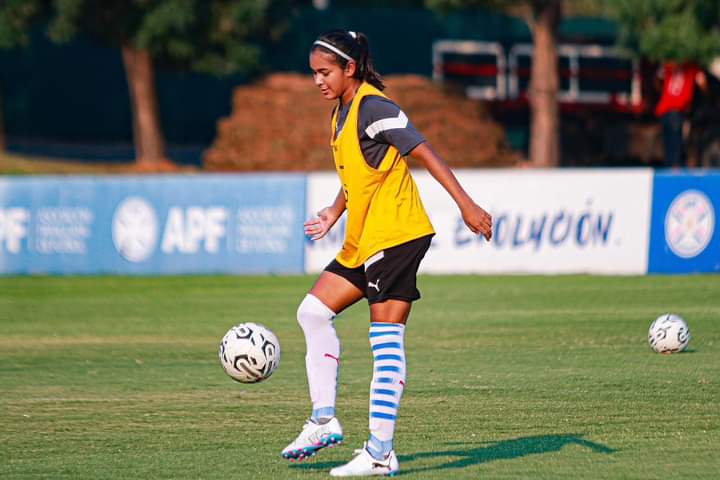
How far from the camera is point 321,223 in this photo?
7.51m

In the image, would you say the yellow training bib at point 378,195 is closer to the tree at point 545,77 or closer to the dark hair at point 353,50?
the dark hair at point 353,50

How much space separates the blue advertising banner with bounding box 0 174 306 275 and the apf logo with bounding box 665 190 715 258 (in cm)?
522

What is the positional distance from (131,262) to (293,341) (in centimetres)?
742

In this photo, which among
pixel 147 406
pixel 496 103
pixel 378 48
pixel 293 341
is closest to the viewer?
pixel 147 406

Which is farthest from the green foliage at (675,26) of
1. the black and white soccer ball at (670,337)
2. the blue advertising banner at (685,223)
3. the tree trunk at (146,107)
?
the black and white soccer ball at (670,337)

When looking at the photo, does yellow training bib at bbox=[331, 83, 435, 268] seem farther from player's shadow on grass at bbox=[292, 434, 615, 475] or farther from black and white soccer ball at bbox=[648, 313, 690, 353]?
black and white soccer ball at bbox=[648, 313, 690, 353]

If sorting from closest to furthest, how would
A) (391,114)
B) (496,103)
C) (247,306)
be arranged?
1. (391,114)
2. (247,306)
3. (496,103)

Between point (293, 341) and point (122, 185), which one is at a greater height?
point (122, 185)

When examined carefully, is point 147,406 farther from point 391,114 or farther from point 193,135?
point 193,135

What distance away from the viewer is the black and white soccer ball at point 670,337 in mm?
11102

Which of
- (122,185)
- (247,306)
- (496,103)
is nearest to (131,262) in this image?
(122,185)

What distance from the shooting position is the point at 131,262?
772 inches

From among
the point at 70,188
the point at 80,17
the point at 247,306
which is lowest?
the point at 247,306

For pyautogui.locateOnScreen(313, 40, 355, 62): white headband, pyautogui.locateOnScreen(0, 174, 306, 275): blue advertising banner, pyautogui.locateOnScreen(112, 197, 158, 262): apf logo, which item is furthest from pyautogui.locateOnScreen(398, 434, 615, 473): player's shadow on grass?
pyautogui.locateOnScreen(112, 197, 158, 262): apf logo
